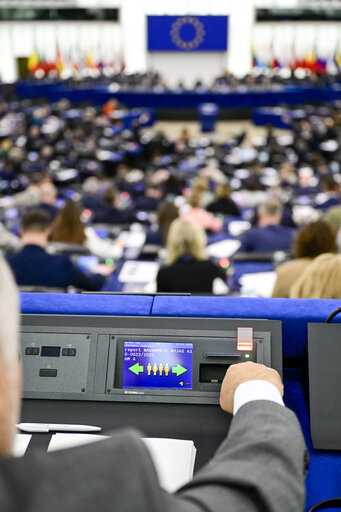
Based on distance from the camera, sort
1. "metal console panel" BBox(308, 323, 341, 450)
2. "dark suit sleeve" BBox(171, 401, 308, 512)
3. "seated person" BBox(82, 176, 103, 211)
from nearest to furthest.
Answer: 1. "dark suit sleeve" BBox(171, 401, 308, 512)
2. "metal console panel" BBox(308, 323, 341, 450)
3. "seated person" BBox(82, 176, 103, 211)

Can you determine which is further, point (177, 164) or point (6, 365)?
point (177, 164)

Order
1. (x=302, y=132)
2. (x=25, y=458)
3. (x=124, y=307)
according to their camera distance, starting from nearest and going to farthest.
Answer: (x=25, y=458) < (x=124, y=307) < (x=302, y=132)

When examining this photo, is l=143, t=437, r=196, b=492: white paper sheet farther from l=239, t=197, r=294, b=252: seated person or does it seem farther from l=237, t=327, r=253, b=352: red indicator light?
l=239, t=197, r=294, b=252: seated person

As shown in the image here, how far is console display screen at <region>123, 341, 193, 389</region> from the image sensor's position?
1378 mm

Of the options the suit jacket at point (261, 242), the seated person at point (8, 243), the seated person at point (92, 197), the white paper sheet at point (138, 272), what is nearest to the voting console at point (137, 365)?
the white paper sheet at point (138, 272)

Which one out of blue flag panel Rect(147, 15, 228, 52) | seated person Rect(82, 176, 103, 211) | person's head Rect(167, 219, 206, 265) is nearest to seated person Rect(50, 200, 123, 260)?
person's head Rect(167, 219, 206, 265)

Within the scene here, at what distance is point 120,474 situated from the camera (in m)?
0.63

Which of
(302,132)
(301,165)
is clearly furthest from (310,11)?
(301,165)

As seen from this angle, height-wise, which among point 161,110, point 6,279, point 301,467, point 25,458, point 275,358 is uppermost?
point 6,279

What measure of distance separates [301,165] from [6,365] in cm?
1124

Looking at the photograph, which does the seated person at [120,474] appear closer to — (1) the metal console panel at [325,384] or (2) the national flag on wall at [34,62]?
(1) the metal console panel at [325,384]

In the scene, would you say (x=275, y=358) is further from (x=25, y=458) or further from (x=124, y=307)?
(x=25, y=458)

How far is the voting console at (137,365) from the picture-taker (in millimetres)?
1349

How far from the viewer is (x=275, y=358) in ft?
4.41
